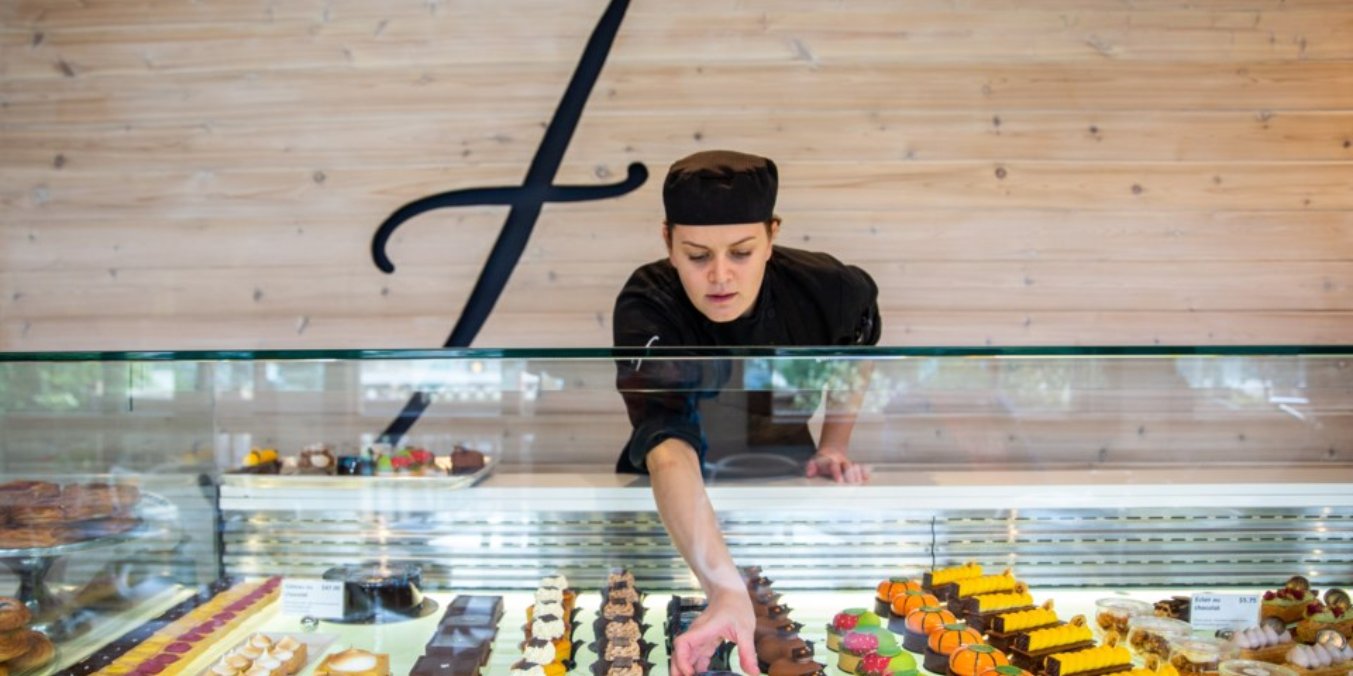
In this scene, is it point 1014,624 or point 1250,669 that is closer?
point 1250,669

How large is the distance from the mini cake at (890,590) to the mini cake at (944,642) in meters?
0.12

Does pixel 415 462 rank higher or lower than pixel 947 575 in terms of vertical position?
higher

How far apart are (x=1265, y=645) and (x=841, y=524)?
926 millimetres

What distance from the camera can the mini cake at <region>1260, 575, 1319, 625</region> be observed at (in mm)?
2430

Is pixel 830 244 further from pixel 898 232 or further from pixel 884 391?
pixel 884 391

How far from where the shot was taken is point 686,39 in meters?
4.49

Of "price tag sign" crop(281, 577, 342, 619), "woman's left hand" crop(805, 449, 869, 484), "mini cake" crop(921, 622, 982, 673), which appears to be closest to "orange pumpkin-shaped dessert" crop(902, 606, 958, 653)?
"mini cake" crop(921, 622, 982, 673)

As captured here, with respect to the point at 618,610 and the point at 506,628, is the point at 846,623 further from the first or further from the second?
the point at 506,628

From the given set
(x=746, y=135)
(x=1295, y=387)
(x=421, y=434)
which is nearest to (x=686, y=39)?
(x=746, y=135)

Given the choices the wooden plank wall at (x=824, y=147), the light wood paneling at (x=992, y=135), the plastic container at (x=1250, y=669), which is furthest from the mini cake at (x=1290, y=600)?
the light wood paneling at (x=992, y=135)

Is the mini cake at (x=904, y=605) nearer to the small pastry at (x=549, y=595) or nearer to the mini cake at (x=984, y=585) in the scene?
the mini cake at (x=984, y=585)

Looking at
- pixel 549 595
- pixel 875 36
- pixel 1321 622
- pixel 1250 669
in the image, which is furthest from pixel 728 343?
pixel 875 36

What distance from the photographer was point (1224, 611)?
244 cm

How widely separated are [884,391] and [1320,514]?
103cm
